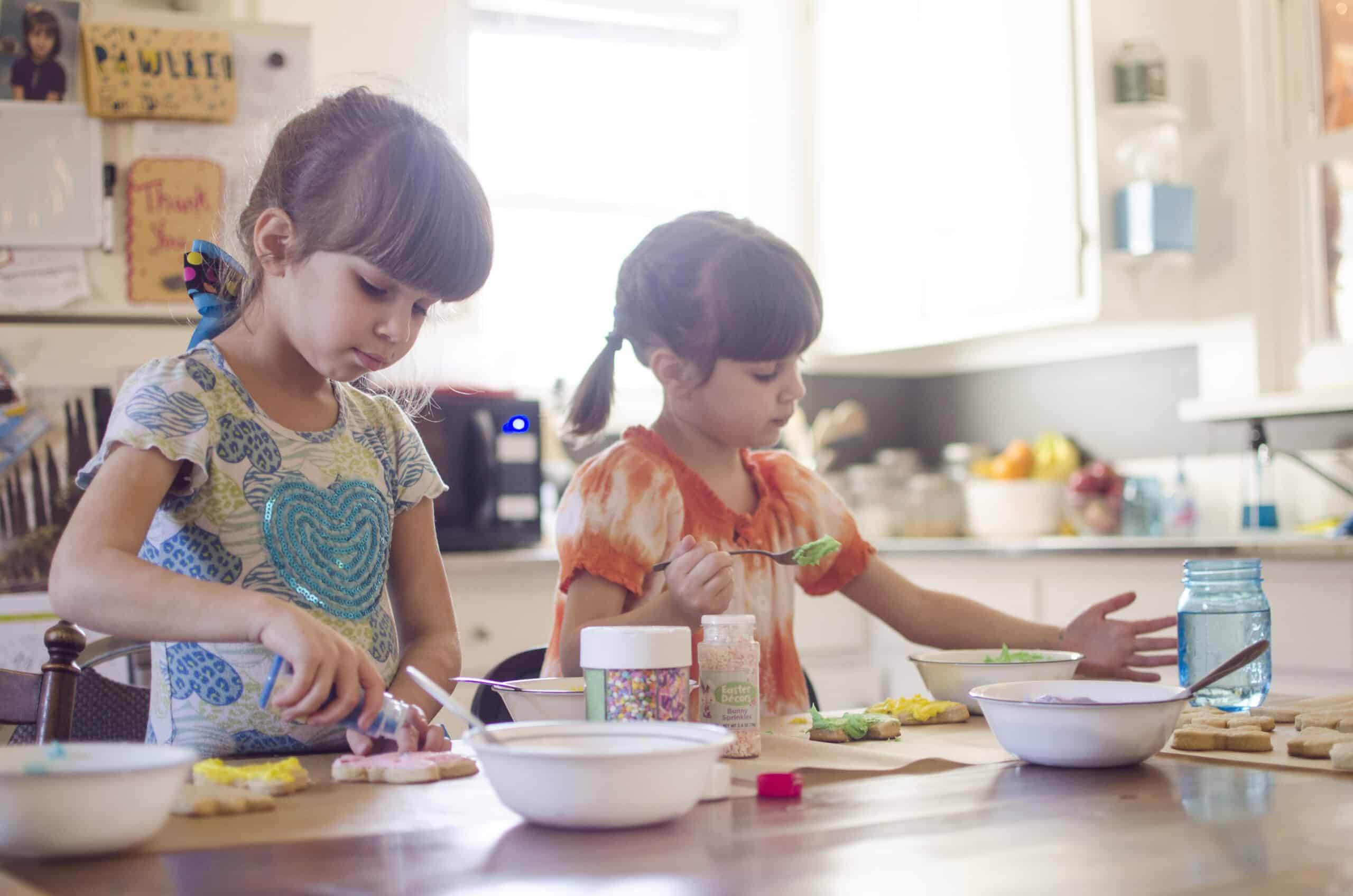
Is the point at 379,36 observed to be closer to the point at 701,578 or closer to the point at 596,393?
the point at 596,393

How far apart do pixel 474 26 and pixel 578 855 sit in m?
3.42

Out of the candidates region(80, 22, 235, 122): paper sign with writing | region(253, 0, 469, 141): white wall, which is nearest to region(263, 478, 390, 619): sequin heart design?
region(80, 22, 235, 122): paper sign with writing

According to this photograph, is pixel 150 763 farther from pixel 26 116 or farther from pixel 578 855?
pixel 26 116

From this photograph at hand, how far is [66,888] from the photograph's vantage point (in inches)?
24.8

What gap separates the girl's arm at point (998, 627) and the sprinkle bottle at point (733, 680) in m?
0.47

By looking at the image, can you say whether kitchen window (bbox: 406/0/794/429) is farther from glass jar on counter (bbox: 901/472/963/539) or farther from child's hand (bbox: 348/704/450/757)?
child's hand (bbox: 348/704/450/757)

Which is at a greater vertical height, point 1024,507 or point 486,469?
point 486,469

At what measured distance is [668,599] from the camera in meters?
1.23

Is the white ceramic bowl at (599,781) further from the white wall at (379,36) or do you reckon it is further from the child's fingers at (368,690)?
the white wall at (379,36)

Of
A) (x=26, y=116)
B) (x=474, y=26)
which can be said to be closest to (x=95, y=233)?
(x=26, y=116)

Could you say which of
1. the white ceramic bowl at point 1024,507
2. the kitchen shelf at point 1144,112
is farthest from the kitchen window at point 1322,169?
the white ceramic bowl at point 1024,507

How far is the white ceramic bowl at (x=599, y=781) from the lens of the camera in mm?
727

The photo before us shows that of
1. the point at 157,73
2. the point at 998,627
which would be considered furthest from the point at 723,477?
the point at 157,73

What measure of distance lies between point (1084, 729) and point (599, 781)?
0.38 metres
